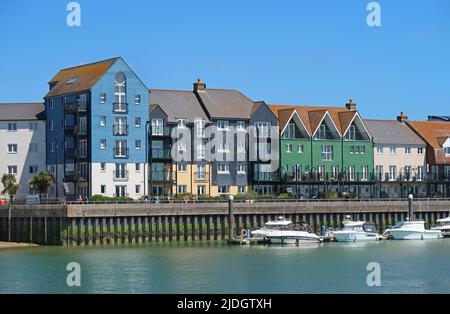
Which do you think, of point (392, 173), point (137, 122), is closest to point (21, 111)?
point (137, 122)

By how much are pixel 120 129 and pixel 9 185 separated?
11.1 m

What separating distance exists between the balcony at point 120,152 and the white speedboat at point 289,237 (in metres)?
18.6

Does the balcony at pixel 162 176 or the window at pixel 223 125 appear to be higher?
the window at pixel 223 125

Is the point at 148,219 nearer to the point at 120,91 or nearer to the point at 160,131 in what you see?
the point at 160,131

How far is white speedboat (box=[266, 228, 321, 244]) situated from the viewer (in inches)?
3270

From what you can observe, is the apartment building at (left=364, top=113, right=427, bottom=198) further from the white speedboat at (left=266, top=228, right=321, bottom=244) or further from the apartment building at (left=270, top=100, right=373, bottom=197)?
the white speedboat at (left=266, top=228, right=321, bottom=244)

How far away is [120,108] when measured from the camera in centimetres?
9594

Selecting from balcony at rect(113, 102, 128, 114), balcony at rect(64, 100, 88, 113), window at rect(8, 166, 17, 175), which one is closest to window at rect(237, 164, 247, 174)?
balcony at rect(113, 102, 128, 114)

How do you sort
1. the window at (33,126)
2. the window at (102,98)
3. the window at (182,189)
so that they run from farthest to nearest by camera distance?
1. the window at (33,126)
2. the window at (182,189)
3. the window at (102,98)

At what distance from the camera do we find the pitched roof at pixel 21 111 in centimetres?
10031

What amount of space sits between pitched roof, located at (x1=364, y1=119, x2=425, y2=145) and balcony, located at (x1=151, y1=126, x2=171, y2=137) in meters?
27.4

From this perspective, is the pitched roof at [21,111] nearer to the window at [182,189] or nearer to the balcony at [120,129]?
the balcony at [120,129]

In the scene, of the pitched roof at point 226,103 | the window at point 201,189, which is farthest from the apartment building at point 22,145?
the pitched roof at point 226,103
